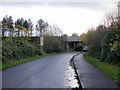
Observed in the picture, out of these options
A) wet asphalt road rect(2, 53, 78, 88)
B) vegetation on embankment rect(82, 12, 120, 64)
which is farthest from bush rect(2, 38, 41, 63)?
vegetation on embankment rect(82, 12, 120, 64)

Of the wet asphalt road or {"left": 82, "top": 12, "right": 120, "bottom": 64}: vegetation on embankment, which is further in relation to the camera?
{"left": 82, "top": 12, "right": 120, "bottom": 64}: vegetation on embankment

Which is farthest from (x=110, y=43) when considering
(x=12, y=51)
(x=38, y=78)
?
(x=12, y=51)

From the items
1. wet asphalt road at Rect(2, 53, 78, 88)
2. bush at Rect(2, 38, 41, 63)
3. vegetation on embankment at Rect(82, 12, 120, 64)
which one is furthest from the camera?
bush at Rect(2, 38, 41, 63)

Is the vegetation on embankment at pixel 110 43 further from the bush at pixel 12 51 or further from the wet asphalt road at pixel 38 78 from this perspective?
the bush at pixel 12 51

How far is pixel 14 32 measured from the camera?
32844mm

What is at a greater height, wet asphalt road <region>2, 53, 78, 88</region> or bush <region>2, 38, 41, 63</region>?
bush <region>2, 38, 41, 63</region>

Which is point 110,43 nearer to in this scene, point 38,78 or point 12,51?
point 38,78

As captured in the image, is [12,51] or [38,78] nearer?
[38,78]

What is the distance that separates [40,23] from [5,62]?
160 feet

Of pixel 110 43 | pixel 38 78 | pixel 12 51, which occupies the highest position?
pixel 110 43

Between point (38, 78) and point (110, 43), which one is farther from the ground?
point (110, 43)

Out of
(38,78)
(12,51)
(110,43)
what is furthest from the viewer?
(12,51)

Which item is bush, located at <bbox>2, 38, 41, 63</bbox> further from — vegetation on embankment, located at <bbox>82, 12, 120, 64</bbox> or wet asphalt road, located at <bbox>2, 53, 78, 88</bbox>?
vegetation on embankment, located at <bbox>82, 12, 120, 64</bbox>

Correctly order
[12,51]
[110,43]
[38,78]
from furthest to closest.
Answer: [12,51]
[110,43]
[38,78]
